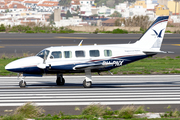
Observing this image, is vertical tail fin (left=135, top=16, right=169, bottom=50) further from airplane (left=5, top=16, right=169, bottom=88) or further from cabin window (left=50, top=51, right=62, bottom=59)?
cabin window (left=50, top=51, right=62, bottom=59)

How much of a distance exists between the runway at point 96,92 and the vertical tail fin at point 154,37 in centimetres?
246

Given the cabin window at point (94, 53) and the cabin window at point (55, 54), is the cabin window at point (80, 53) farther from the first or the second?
the cabin window at point (55, 54)

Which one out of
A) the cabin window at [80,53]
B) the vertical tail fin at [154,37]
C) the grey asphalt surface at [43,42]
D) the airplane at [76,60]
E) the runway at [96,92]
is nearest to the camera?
the runway at [96,92]

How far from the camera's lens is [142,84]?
20.3 m

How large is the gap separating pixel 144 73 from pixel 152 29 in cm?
590

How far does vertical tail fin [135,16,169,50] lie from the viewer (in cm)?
1962

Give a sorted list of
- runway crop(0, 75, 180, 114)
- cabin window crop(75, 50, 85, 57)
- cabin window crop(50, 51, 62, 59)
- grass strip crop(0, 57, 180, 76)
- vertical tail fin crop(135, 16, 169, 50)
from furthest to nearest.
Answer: grass strip crop(0, 57, 180, 76) < vertical tail fin crop(135, 16, 169, 50) < cabin window crop(75, 50, 85, 57) < cabin window crop(50, 51, 62, 59) < runway crop(0, 75, 180, 114)

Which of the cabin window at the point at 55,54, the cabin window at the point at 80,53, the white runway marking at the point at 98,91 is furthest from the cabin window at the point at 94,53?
the white runway marking at the point at 98,91

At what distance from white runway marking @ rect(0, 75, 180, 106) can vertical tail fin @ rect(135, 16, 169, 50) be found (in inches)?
96.9

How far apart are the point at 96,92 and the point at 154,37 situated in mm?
5279

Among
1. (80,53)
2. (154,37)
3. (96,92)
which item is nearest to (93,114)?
(96,92)

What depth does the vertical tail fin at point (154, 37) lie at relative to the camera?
19.6 m

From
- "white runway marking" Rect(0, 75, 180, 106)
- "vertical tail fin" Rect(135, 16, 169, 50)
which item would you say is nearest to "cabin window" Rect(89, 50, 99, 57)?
"white runway marking" Rect(0, 75, 180, 106)

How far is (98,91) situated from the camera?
1772 cm
